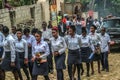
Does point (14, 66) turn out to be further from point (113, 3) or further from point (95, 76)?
point (113, 3)

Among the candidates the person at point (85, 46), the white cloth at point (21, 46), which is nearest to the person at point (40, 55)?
the white cloth at point (21, 46)

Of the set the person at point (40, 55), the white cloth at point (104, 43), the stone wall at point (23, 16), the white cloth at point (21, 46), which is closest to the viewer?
the person at point (40, 55)

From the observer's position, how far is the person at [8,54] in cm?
1102

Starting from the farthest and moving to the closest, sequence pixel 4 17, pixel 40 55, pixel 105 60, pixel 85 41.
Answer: pixel 4 17
pixel 105 60
pixel 85 41
pixel 40 55

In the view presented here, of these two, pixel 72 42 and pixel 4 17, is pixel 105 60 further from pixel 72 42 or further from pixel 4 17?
pixel 4 17

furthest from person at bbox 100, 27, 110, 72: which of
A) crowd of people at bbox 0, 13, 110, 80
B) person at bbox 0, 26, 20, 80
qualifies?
person at bbox 0, 26, 20, 80

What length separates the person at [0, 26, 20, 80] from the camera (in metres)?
11.0

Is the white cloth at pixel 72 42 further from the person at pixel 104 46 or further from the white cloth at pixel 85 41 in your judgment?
the person at pixel 104 46

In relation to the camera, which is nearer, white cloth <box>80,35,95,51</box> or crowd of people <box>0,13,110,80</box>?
crowd of people <box>0,13,110,80</box>

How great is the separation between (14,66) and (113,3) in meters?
39.7

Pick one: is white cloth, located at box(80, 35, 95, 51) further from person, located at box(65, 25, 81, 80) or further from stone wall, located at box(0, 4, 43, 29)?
stone wall, located at box(0, 4, 43, 29)

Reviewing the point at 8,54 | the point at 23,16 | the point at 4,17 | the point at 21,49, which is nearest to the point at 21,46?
the point at 21,49

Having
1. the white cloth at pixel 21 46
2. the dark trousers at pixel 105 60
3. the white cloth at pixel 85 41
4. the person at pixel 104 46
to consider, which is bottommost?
the dark trousers at pixel 105 60

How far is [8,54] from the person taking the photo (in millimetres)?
11180
